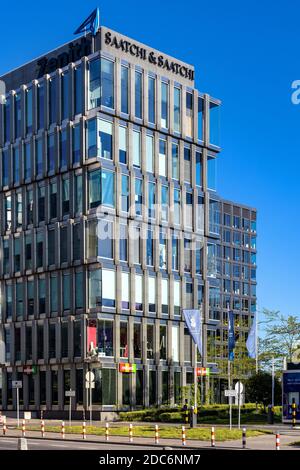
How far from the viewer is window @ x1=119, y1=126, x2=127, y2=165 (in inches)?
3051

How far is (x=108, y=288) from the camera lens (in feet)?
246

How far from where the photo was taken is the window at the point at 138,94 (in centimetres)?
7925

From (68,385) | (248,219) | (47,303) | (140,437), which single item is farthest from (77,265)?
(248,219)

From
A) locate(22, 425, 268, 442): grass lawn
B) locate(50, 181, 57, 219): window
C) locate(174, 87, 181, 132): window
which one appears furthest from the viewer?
locate(174, 87, 181, 132): window

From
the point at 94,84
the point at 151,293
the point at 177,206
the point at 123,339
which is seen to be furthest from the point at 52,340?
the point at 94,84

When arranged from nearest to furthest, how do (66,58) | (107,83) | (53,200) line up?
(107,83), (53,200), (66,58)

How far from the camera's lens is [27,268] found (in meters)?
82.2

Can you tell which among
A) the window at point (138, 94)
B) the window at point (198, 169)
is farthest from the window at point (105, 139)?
the window at point (198, 169)

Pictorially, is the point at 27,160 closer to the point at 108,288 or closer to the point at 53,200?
the point at 53,200

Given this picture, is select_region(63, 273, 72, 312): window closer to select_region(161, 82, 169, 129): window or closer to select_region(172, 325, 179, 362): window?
select_region(172, 325, 179, 362): window

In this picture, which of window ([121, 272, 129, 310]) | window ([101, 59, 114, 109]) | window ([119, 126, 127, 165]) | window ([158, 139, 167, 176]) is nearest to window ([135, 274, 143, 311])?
window ([121, 272, 129, 310])

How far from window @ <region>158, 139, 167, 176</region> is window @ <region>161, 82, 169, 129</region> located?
1.63 m

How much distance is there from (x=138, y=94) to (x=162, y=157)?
21.6 feet

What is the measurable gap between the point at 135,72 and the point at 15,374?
101 feet
